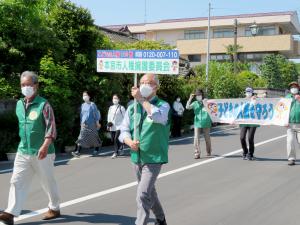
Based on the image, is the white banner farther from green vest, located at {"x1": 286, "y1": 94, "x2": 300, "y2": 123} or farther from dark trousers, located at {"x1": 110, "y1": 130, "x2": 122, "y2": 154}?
dark trousers, located at {"x1": 110, "y1": 130, "x2": 122, "y2": 154}

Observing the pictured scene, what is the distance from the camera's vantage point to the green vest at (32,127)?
21.2ft

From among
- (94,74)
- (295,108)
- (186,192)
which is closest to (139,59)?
(186,192)

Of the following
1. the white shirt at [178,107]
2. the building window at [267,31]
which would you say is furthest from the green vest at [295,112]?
the building window at [267,31]

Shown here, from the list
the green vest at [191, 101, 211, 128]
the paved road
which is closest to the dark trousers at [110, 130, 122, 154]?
the paved road

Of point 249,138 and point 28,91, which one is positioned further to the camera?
point 249,138

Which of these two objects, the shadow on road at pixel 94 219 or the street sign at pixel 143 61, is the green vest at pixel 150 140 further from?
the shadow on road at pixel 94 219

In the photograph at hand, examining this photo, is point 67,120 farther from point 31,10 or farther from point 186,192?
point 186,192

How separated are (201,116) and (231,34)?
49587mm

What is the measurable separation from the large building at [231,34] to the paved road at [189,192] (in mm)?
45337

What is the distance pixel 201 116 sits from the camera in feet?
43.9

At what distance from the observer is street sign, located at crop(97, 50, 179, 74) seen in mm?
6512

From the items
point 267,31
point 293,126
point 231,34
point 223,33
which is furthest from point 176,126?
point 223,33

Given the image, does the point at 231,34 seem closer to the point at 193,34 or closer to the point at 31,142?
the point at 193,34

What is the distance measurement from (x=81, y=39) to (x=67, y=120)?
124 inches
